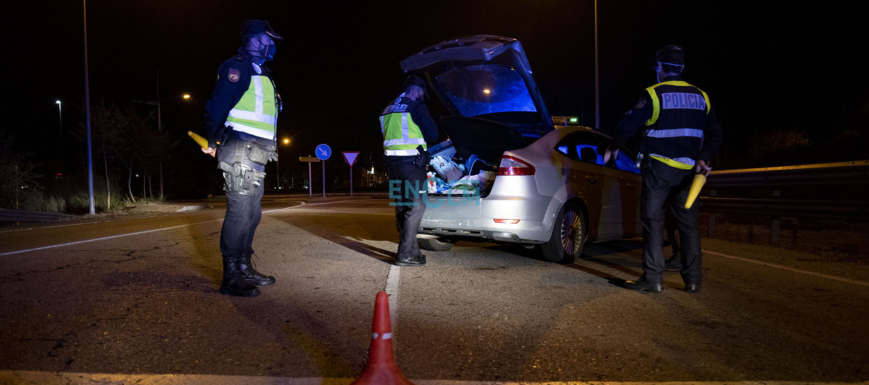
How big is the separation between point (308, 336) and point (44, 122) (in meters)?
48.5

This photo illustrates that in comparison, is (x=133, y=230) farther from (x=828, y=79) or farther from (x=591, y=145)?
(x=828, y=79)

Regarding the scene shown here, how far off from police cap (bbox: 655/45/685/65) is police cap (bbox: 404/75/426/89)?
2.30 metres

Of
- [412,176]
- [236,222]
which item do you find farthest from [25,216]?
[412,176]

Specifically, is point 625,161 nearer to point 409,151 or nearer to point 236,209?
point 409,151

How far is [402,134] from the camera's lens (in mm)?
5305

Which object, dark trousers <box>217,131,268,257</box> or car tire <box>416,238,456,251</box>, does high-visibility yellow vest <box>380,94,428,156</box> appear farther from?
dark trousers <box>217,131,268,257</box>

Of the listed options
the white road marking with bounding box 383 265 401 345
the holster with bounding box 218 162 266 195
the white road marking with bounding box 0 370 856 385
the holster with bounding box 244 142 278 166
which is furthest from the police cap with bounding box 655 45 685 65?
the holster with bounding box 218 162 266 195

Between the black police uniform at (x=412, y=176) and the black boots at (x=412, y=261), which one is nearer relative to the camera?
the black police uniform at (x=412, y=176)

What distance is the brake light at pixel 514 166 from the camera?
508 cm

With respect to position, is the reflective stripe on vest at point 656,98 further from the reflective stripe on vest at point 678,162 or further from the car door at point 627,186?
the car door at point 627,186

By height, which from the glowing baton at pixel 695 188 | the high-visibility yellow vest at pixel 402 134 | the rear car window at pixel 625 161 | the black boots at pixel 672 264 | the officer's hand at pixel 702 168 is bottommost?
the black boots at pixel 672 264

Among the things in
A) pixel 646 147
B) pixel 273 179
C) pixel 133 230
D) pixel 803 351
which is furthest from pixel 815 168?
pixel 273 179

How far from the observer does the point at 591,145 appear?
20.3 feet

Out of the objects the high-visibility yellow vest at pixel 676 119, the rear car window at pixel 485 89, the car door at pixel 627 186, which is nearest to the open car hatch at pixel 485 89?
the rear car window at pixel 485 89
